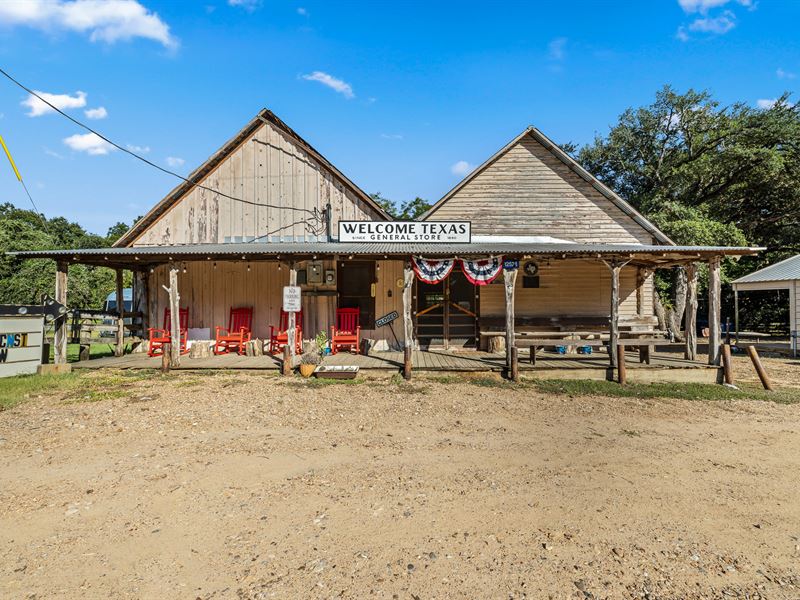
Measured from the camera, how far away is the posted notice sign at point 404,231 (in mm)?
11617

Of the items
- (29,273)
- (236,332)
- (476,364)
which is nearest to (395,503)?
(476,364)

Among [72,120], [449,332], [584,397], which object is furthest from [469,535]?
[72,120]

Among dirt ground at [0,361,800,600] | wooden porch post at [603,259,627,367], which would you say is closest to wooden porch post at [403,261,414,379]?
dirt ground at [0,361,800,600]

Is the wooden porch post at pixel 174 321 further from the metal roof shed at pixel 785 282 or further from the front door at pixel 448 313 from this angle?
the metal roof shed at pixel 785 282

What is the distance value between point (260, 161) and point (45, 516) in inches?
470

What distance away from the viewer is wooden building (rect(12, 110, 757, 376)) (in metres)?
12.7

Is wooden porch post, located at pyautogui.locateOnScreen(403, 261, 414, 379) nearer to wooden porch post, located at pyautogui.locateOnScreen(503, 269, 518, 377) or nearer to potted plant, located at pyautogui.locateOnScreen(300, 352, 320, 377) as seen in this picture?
potted plant, located at pyautogui.locateOnScreen(300, 352, 320, 377)

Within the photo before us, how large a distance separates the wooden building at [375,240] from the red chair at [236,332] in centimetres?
24

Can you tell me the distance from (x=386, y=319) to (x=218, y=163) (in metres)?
7.46

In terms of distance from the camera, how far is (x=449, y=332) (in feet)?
42.7

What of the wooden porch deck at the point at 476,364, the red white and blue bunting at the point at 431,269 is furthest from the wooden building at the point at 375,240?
the red white and blue bunting at the point at 431,269

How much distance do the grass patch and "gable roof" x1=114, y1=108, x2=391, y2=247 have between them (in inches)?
286

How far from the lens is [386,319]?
1261 cm

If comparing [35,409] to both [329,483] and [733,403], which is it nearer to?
[329,483]
